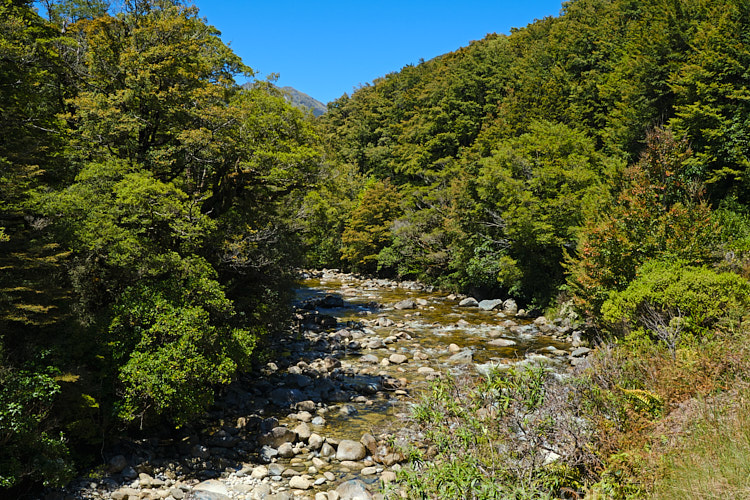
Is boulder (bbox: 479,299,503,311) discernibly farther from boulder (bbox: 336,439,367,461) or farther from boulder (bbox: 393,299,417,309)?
boulder (bbox: 336,439,367,461)

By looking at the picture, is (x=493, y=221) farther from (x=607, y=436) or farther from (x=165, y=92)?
(x=607, y=436)

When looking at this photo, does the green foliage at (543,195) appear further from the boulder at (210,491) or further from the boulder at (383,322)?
the boulder at (210,491)

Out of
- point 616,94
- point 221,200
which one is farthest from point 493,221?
point 221,200

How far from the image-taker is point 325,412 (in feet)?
40.7

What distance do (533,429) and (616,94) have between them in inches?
1237

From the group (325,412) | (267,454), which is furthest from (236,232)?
(267,454)

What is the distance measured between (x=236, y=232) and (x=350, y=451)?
277 inches

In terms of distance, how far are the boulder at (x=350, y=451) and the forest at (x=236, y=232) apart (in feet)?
10.5

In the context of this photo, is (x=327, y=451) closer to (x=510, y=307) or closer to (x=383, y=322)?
(x=383, y=322)

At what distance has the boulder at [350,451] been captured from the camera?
9.94m

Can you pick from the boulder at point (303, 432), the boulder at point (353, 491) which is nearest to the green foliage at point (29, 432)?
the boulder at point (353, 491)

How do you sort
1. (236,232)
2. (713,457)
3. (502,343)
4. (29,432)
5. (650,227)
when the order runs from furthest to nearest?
1. (502,343)
2. (650,227)
3. (236,232)
4. (29,432)
5. (713,457)

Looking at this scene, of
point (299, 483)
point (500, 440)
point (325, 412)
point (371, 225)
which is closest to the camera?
point (500, 440)

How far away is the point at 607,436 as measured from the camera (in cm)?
591
